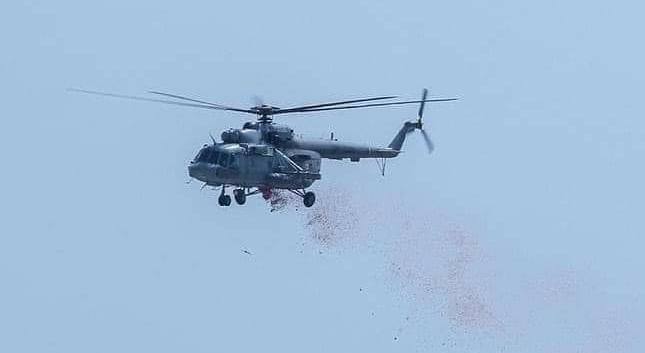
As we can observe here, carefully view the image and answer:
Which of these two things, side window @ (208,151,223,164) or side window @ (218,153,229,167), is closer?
side window @ (218,153,229,167)

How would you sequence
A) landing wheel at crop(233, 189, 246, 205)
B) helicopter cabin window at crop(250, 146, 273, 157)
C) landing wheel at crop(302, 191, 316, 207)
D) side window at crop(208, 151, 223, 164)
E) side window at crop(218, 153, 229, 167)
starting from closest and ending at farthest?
1. side window at crop(218, 153, 229, 167)
2. side window at crop(208, 151, 223, 164)
3. landing wheel at crop(233, 189, 246, 205)
4. helicopter cabin window at crop(250, 146, 273, 157)
5. landing wheel at crop(302, 191, 316, 207)

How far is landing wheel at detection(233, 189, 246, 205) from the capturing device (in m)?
65.1

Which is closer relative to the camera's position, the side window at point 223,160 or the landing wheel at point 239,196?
the side window at point 223,160

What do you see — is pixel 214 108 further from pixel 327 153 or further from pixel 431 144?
pixel 431 144

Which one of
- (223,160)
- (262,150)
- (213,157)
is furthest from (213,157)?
(262,150)

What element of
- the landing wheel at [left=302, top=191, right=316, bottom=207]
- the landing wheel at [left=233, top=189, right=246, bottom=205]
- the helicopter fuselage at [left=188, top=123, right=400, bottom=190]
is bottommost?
the landing wheel at [left=302, top=191, right=316, bottom=207]

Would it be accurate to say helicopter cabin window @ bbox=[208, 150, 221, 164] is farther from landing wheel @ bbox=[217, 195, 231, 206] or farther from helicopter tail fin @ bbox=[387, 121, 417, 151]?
helicopter tail fin @ bbox=[387, 121, 417, 151]

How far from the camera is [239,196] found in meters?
65.1

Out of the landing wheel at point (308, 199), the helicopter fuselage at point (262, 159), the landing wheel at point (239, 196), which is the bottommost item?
the landing wheel at point (308, 199)

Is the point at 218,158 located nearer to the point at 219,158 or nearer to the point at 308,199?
the point at 219,158

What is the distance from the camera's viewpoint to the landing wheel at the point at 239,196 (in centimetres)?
6512

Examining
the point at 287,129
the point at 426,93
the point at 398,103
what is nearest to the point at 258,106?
the point at 287,129

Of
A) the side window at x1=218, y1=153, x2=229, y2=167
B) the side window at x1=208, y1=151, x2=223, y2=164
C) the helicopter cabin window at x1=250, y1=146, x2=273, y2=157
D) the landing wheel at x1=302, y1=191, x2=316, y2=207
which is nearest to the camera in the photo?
the side window at x1=218, y1=153, x2=229, y2=167

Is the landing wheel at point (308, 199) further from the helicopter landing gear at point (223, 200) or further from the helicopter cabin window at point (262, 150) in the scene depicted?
the helicopter landing gear at point (223, 200)
